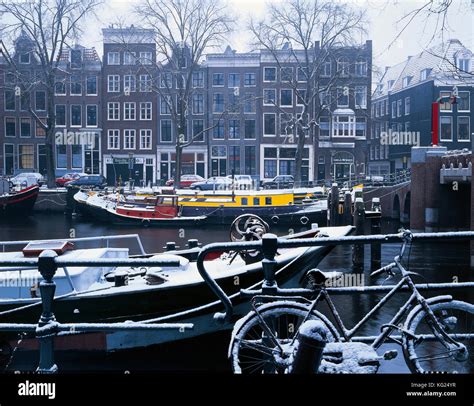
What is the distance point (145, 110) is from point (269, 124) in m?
2.72

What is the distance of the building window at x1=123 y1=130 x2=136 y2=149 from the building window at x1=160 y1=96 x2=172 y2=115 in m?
0.74

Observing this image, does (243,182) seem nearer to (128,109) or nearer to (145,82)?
(128,109)

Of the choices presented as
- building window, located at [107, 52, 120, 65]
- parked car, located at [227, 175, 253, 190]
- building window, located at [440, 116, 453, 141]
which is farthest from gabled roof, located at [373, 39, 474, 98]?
parked car, located at [227, 175, 253, 190]

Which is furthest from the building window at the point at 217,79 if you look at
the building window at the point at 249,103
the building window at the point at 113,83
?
the building window at the point at 113,83

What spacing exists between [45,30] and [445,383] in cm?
702

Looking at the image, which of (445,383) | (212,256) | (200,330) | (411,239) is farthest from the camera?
(212,256)

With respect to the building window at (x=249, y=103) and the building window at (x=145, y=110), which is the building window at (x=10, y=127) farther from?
the building window at (x=249, y=103)

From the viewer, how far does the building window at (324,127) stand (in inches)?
379

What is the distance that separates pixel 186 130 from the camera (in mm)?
11711

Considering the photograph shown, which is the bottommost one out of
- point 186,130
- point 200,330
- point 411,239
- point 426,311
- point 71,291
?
point 200,330

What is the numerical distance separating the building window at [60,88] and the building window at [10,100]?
2.22 ft

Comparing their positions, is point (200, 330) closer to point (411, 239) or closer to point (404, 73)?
point (411, 239)

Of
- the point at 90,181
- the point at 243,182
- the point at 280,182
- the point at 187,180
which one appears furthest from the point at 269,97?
the point at 187,180

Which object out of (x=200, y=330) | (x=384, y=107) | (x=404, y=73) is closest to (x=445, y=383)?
(x=200, y=330)
